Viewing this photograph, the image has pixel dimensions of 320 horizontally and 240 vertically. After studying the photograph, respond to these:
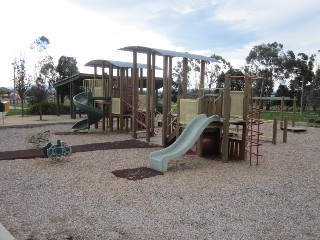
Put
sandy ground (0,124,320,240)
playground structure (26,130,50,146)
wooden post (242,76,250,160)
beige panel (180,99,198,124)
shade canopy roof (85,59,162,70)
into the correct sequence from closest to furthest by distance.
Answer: sandy ground (0,124,320,240) → wooden post (242,76,250,160) → beige panel (180,99,198,124) → playground structure (26,130,50,146) → shade canopy roof (85,59,162,70)

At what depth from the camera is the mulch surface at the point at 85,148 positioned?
28.2ft

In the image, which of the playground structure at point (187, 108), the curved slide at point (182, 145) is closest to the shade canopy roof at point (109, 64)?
the playground structure at point (187, 108)

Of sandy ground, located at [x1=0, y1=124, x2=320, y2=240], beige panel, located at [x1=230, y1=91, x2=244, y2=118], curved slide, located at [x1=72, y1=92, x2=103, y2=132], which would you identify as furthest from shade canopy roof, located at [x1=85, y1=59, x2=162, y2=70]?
sandy ground, located at [x1=0, y1=124, x2=320, y2=240]

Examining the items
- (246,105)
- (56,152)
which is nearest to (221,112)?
(246,105)

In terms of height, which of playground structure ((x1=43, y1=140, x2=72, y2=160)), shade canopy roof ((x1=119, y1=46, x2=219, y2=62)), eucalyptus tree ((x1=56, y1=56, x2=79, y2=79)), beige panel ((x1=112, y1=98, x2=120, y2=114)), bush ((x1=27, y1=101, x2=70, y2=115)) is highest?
eucalyptus tree ((x1=56, y1=56, x2=79, y2=79))

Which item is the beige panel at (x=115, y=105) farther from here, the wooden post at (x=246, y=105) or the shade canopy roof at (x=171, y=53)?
the wooden post at (x=246, y=105)

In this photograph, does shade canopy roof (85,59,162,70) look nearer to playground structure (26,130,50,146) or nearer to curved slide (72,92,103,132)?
curved slide (72,92,103,132)

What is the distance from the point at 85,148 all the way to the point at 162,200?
5498 mm

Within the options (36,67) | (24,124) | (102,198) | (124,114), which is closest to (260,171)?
(102,198)

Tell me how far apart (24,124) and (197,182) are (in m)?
12.7

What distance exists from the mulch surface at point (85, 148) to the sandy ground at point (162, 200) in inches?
24.1

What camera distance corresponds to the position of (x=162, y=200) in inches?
204

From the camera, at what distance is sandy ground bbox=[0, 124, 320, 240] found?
4039 millimetres

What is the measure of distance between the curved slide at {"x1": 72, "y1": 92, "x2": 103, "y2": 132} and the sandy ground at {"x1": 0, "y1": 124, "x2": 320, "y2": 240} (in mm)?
5658
